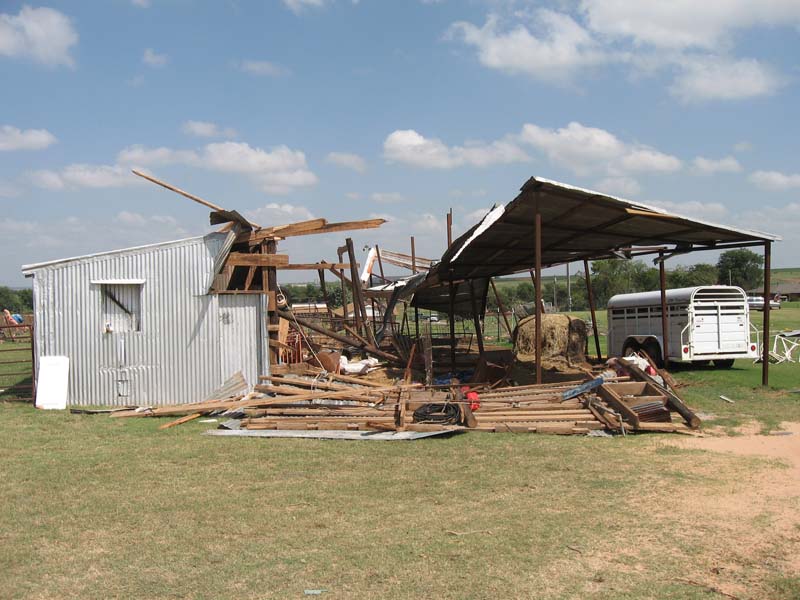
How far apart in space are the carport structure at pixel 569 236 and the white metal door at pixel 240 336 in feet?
15.5

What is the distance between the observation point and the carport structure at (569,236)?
13.1 meters

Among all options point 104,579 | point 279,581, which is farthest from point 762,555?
point 104,579

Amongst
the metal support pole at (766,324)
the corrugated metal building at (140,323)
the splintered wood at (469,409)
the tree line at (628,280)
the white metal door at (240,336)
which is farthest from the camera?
the tree line at (628,280)

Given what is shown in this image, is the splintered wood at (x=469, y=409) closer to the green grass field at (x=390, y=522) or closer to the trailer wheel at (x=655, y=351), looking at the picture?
the green grass field at (x=390, y=522)

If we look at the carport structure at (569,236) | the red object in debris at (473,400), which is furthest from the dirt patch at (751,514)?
the carport structure at (569,236)

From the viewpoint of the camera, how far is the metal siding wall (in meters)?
15.4

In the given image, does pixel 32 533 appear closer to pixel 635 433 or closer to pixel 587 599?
pixel 587 599

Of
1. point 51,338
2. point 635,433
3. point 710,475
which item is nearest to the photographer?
point 710,475

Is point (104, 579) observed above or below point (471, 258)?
below

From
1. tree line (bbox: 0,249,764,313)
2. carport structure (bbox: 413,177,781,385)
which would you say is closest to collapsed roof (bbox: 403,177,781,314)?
carport structure (bbox: 413,177,781,385)

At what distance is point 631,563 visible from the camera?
5.30 meters

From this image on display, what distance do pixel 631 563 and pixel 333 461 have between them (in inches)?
191

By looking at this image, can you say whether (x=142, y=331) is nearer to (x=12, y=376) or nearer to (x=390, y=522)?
(x=12, y=376)

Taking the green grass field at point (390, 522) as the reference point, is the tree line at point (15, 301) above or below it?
above
